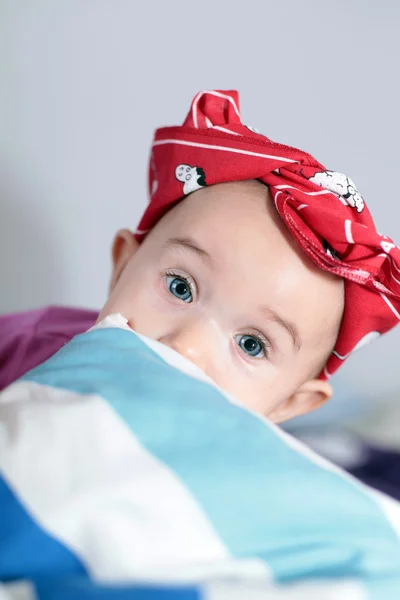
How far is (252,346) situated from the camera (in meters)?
0.95

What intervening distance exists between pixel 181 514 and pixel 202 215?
1.69 ft

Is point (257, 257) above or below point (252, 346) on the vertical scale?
above

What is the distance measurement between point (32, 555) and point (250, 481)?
168mm

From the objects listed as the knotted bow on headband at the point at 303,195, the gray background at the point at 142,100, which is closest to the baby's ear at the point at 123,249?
the knotted bow on headband at the point at 303,195

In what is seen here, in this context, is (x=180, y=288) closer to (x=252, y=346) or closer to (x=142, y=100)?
(x=252, y=346)

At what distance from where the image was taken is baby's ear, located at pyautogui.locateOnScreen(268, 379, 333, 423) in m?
1.09

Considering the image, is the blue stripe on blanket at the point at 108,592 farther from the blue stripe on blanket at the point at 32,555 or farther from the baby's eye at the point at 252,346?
the baby's eye at the point at 252,346

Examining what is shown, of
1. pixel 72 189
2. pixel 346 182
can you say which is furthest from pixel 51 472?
pixel 72 189

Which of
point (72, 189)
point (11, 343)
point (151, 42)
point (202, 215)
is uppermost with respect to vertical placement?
point (151, 42)

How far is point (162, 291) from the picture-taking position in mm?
947

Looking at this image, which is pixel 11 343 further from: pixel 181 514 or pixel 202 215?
pixel 181 514

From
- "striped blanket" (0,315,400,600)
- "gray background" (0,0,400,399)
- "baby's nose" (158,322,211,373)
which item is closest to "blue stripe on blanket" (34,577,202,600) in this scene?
"striped blanket" (0,315,400,600)

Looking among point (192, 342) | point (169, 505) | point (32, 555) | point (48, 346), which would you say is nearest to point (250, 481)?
point (169, 505)

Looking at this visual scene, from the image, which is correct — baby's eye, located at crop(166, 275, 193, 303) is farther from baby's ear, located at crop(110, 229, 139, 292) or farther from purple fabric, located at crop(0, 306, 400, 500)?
purple fabric, located at crop(0, 306, 400, 500)
